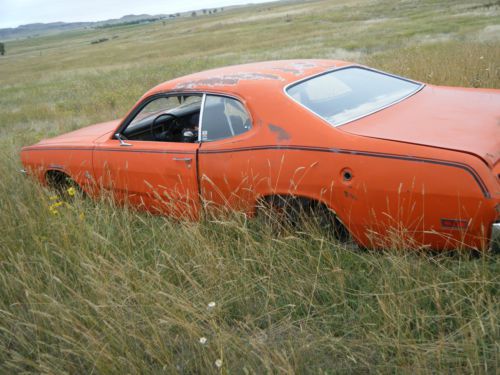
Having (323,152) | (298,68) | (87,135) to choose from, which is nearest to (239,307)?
(323,152)

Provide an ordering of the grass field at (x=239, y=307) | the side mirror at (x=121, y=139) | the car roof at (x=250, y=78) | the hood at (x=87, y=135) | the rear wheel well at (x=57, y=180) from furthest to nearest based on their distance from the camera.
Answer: the rear wheel well at (x=57, y=180) < the hood at (x=87, y=135) < the side mirror at (x=121, y=139) < the car roof at (x=250, y=78) < the grass field at (x=239, y=307)

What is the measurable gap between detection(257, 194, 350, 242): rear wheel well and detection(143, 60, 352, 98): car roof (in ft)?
2.67

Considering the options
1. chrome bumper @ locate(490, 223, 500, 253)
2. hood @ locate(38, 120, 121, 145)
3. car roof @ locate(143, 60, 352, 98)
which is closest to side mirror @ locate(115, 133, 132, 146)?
hood @ locate(38, 120, 121, 145)

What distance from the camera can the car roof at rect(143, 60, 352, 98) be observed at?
3.45m

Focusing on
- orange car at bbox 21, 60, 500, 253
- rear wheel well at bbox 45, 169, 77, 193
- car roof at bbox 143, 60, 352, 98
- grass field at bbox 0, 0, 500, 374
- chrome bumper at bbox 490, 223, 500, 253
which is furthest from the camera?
rear wheel well at bbox 45, 169, 77, 193

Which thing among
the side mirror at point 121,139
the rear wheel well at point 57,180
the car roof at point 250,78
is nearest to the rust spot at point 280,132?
the car roof at point 250,78

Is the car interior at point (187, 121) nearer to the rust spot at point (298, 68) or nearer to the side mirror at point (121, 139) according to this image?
the side mirror at point (121, 139)

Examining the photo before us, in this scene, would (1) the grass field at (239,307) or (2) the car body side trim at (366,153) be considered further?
(2) the car body side trim at (366,153)

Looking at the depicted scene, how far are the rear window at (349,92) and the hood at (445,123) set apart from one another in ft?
0.41

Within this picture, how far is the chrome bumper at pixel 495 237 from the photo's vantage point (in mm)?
2367

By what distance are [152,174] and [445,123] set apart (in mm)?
2235

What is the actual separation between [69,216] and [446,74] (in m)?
6.06

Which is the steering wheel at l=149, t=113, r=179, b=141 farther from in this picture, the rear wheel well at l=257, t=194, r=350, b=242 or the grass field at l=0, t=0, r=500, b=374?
the rear wheel well at l=257, t=194, r=350, b=242

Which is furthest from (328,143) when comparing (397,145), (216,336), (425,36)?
(425,36)
